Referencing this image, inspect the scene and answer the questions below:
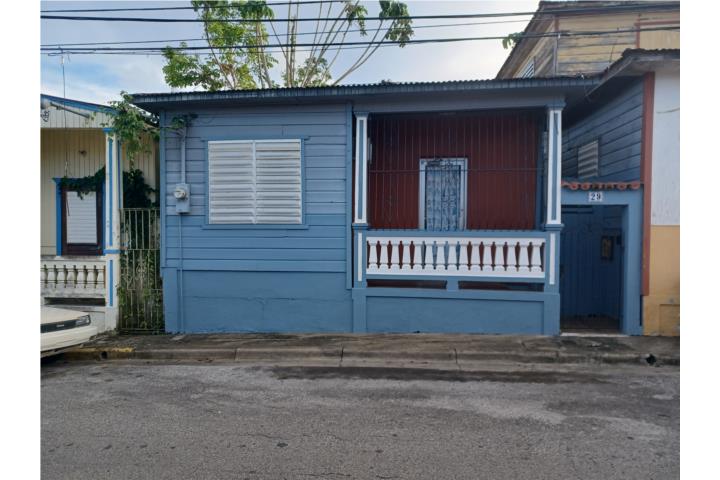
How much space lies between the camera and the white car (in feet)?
18.5

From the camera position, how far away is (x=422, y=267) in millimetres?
7066

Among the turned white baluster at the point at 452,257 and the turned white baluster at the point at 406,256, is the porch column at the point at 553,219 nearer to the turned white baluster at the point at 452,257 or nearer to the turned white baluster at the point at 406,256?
the turned white baluster at the point at 452,257

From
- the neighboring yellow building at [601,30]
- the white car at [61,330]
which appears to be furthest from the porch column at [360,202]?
the neighboring yellow building at [601,30]

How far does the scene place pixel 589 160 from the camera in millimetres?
8664

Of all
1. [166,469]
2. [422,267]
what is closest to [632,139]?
[422,267]

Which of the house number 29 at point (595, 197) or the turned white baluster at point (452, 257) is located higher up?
the house number 29 at point (595, 197)

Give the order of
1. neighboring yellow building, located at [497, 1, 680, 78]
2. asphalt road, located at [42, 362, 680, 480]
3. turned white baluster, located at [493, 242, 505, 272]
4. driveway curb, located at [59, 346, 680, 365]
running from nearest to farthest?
asphalt road, located at [42, 362, 680, 480] → driveway curb, located at [59, 346, 680, 365] → turned white baluster, located at [493, 242, 505, 272] → neighboring yellow building, located at [497, 1, 680, 78]

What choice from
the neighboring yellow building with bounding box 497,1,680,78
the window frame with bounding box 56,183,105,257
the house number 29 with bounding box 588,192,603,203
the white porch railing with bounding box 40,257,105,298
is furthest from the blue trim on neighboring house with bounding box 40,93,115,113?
the neighboring yellow building with bounding box 497,1,680,78

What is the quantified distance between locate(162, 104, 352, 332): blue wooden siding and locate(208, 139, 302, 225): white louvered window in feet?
0.48

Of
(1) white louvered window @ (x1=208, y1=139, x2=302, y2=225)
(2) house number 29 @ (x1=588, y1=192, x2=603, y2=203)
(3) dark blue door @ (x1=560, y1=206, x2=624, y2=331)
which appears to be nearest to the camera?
(2) house number 29 @ (x1=588, y1=192, x2=603, y2=203)

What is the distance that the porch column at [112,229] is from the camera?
737 cm

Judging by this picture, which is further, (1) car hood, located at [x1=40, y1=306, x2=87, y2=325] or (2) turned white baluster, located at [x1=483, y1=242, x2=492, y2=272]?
(2) turned white baluster, located at [x1=483, y1=242, x2=492, y2=272]

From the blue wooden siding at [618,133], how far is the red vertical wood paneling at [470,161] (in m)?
1.29

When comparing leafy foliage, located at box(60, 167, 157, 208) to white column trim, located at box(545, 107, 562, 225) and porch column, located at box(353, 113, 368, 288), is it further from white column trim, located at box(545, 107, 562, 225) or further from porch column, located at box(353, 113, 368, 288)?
white column trim, located at box(545, 107, 562, 225)
